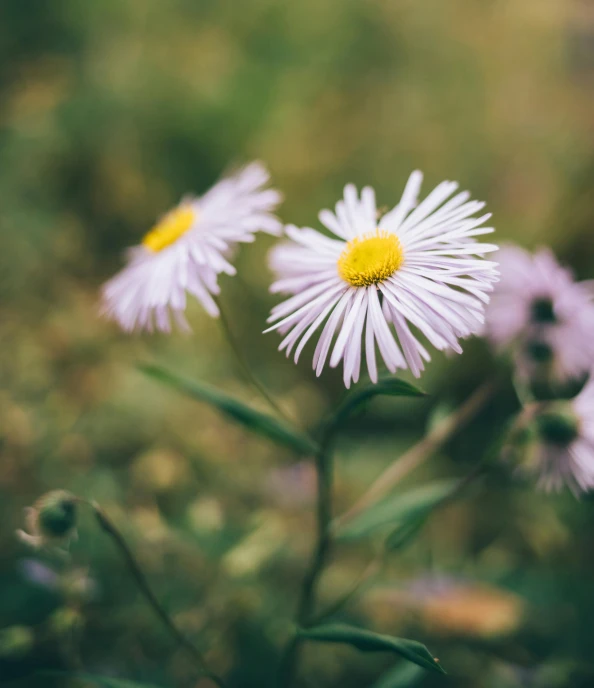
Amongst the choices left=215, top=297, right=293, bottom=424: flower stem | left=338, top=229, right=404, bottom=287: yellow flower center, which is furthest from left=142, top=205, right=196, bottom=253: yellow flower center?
left=338, top=229, right=404, bottom=287: yellow flower center

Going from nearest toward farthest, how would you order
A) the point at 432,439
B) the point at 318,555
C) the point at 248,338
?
the point at 318,555 < the point at 432,439 < the point at 248,338

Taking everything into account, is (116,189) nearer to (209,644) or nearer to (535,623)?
(209,644)

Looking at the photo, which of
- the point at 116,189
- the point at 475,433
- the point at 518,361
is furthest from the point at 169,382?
the point at 116,189

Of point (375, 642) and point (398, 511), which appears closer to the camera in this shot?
point (375, 642)

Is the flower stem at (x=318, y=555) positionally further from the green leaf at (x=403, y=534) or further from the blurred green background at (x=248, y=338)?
→ the blurred green background at (x=248, y=338)

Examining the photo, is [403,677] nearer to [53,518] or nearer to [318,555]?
[318,555]

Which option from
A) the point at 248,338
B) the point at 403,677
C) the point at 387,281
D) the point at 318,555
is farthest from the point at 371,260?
the point at 248,338
